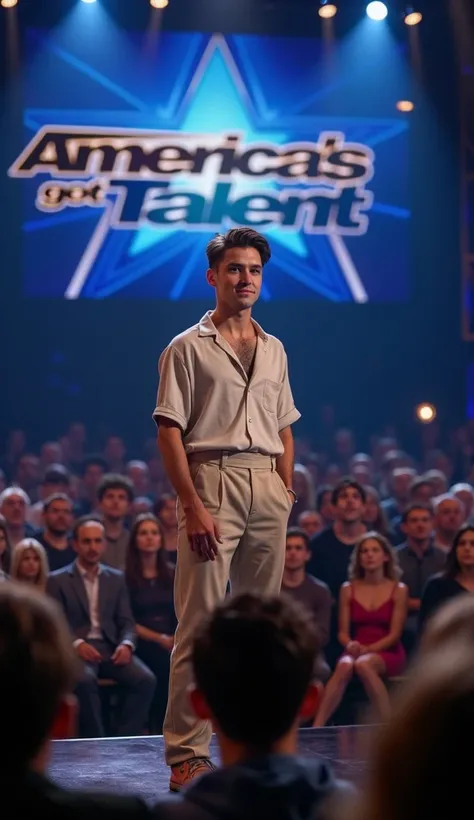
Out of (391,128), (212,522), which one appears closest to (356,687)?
(212,522)

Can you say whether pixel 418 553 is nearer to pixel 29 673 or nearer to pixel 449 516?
pixel 449 516

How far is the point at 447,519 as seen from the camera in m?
6.11

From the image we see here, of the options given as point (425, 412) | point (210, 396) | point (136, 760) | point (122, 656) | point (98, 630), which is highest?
point (425, 412)

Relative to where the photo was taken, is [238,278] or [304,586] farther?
[304,586]

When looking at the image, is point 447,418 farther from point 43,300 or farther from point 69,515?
point 69,515

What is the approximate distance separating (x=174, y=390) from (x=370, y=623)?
103 inches

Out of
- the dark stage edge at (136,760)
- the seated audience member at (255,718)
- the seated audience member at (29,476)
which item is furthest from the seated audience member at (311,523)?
the seated audience member at (255,718)

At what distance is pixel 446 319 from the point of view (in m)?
9.96

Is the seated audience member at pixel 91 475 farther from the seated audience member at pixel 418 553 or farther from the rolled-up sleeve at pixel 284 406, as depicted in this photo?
the rolled-up sleeve at pixel 284 406

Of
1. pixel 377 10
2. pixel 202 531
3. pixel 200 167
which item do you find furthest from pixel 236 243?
pixel 377 10

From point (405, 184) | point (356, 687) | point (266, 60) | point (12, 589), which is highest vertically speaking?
point (266, 60)

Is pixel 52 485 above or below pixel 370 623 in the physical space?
above

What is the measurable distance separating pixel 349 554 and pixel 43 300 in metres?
4.62

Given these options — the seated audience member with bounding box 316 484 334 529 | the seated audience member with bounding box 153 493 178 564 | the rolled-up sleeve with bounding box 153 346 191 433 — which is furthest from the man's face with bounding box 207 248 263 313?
the seated audience member with bounding box 316 484 334 529
